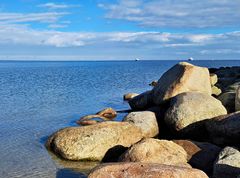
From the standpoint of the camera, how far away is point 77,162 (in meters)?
14.6

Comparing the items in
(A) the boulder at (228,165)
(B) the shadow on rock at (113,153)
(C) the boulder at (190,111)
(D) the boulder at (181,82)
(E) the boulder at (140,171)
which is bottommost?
(B) the shadow on rock at (113,153)

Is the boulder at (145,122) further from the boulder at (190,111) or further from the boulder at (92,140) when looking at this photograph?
the boulder at (92,140)

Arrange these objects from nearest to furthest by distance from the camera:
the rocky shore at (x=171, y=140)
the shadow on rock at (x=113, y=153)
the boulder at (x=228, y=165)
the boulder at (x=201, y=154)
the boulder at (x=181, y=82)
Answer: the rocky shore at (x=171, y=140), the boulder at (x=228, y=165), the boulder at (x=201, y=154), the shadow on rock at (x=113, y=153), the boulder at (x=181, y=82)

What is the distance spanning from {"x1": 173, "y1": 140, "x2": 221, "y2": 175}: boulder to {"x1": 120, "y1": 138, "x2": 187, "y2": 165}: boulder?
47 cm

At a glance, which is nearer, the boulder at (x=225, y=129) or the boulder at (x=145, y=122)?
the boulder at (x=225, y=129)

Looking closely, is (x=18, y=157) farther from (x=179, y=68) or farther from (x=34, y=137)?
(x=179, y=68)

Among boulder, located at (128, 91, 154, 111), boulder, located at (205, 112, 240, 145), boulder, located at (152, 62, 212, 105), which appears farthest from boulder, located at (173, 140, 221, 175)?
boulder, located at (128, 91, 154, 111)

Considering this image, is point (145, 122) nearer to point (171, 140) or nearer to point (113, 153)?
point (171, 140)

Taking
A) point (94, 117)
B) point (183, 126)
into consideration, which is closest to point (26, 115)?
point (94, 117)

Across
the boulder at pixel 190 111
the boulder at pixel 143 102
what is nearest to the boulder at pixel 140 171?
the boulder at pixel 190 111

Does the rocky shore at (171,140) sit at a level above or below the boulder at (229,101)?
below

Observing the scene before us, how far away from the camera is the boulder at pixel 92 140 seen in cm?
1473

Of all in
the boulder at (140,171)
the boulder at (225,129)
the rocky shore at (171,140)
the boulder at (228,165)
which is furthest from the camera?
the boulder at (225,129)

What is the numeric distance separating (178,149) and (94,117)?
9.54m
